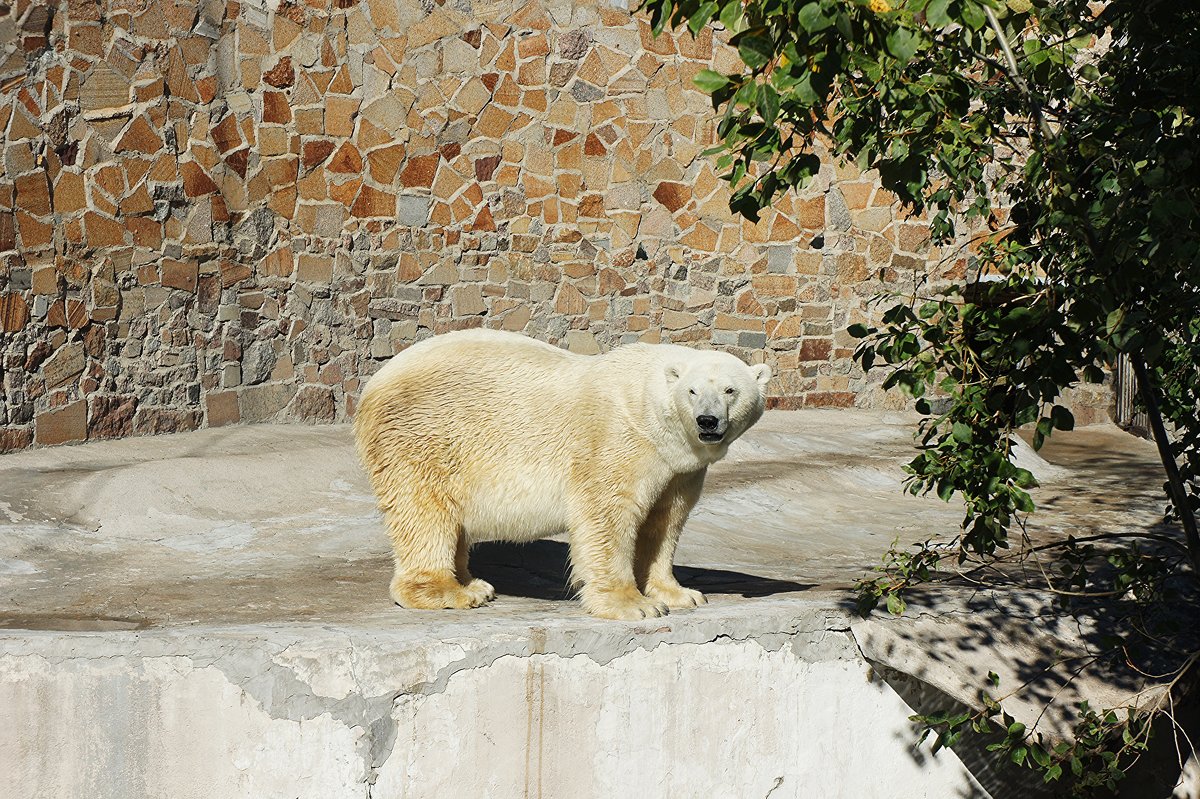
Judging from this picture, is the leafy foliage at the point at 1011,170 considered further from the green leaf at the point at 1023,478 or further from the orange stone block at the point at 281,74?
the orange stone block at the point at 281,74

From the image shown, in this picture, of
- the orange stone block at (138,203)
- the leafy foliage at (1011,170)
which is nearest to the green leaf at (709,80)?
the leafy foliage at (1011,170)

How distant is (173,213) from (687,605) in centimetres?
501

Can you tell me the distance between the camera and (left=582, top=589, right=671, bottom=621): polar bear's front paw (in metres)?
4.08

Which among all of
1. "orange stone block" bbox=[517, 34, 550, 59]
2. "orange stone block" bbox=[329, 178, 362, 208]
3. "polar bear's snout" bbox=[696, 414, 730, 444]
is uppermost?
"orange stone block" bbox=[517, 34, 550, 59]

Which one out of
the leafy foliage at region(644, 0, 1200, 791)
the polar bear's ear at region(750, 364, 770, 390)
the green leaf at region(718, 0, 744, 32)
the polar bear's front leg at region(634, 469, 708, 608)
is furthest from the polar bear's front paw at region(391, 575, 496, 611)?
the green leaf at region(718, 0, 744, 32)

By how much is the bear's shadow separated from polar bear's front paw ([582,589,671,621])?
2.01ft

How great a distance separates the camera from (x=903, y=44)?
2674mm

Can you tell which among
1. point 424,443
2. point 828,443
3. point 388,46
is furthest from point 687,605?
point 388,46

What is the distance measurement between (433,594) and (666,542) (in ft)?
2.71

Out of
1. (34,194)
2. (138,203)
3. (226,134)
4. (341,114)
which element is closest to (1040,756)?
(34,194)

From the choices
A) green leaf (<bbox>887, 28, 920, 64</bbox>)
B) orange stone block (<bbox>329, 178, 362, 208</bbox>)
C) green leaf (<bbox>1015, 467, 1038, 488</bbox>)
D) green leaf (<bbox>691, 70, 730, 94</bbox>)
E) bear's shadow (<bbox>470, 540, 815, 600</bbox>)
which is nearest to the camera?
green leaf (<bbox>887, 28, 920, 64</bbox>)

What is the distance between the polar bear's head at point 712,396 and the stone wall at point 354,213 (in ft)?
14.9

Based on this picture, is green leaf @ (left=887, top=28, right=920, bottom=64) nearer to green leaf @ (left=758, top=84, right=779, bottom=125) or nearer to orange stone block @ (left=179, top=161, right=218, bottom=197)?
green leaf @ (left=758, top=84, right=779, bottom=125)

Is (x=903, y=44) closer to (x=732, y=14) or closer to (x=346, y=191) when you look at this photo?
(x=732, y=14)
